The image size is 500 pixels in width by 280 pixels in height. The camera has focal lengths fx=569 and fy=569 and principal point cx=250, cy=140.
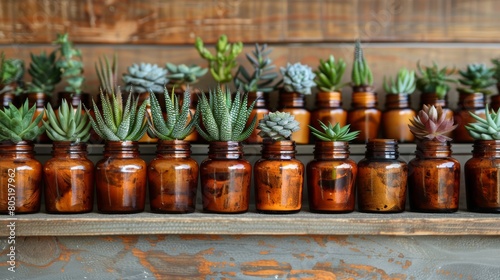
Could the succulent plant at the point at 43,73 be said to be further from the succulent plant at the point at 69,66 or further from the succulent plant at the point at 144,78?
the succulent plant at the point at 144,78

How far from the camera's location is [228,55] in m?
1.39

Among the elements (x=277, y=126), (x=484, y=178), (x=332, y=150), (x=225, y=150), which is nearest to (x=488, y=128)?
(x=484, y=178)

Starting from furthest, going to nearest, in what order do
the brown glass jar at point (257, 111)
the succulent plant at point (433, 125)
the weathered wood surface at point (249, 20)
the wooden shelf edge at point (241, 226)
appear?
the weathered wood surface at point (249, 20) → the brown glass jar at point (257, 111) → the succulent plant at point (433, 125) → the wooden shelf edge at point (241, 226)

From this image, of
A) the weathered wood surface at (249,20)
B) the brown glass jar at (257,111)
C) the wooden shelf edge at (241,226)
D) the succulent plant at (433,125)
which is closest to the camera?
the wooden shelf edge at (241,226)

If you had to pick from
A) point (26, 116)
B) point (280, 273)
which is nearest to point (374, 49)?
point (280, 273)

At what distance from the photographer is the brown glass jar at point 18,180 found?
44.4 inches

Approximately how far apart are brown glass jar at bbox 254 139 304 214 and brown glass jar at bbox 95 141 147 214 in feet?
0.78

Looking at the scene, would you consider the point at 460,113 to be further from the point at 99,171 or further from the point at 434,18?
the point at 99,171

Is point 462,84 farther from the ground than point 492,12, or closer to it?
closer to it

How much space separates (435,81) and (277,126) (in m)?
0.48

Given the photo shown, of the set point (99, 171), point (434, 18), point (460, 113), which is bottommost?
point (99, 171)

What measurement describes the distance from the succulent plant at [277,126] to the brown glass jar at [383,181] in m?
0.17

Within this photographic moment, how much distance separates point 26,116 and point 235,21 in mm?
596

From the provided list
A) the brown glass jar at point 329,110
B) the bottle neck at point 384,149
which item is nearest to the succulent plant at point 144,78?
the brown glass jar at point 329,110
